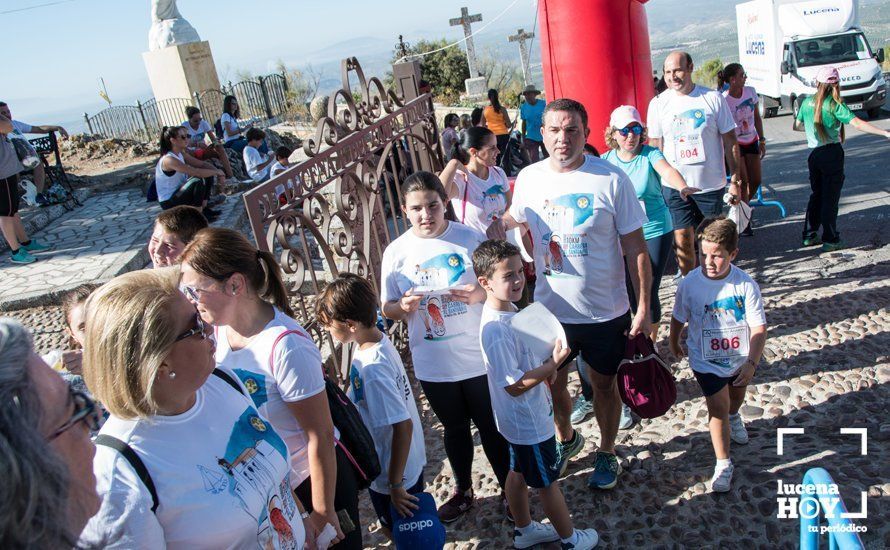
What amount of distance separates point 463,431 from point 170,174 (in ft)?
16.0

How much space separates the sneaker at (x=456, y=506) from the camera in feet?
10.6

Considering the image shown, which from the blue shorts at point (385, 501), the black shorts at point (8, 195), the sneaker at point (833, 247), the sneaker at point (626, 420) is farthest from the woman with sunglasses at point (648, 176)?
the black shorts at point (8, 195)

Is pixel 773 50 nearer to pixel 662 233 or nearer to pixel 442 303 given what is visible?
pixel 662 233

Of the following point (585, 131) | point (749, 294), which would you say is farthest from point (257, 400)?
point (749, 294)

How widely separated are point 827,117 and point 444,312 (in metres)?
4.40

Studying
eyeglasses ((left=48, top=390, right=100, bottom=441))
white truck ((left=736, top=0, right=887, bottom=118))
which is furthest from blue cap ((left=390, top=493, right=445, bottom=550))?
white truck ((left=736, top=0, right=887, bottom=118))

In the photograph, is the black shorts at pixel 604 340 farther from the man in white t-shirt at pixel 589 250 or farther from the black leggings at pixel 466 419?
the black leggings at pixel 466 419

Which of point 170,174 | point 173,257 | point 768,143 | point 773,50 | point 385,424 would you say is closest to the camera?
point 385,424

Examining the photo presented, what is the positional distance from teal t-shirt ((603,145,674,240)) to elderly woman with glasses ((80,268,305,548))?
122 inches

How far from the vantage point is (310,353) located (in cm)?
214

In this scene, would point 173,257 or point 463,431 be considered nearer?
point 173,257

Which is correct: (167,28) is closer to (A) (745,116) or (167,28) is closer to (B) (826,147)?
(A) (745,116)

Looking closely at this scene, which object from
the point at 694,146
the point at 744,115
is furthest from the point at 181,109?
the point at 694,146

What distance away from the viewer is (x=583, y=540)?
286 centimetres
